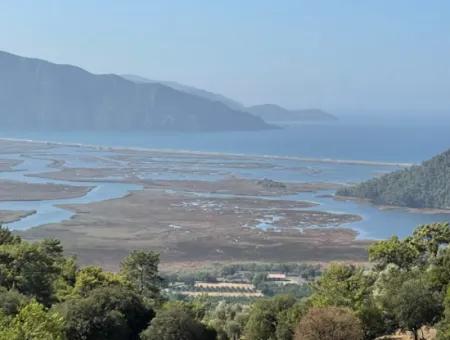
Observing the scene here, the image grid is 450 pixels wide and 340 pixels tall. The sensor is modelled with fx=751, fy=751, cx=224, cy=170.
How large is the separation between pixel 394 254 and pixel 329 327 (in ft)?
23.9

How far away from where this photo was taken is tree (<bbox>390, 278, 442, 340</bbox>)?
1756 cm

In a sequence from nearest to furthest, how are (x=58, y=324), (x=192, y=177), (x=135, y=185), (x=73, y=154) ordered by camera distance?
1. (x=58, y=324)
2. (x=135, y=185)
3. (x=192, y=177)
4. (x=73, y=154)

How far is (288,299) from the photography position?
1884 cm

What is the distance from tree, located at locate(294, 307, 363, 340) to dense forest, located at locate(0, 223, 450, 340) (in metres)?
0.02

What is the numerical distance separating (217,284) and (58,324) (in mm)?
26632

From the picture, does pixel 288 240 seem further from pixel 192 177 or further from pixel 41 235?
pixel 192 177

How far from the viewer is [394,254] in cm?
2188

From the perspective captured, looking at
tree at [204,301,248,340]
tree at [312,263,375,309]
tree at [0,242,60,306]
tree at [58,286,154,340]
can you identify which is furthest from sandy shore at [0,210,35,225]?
tree at [312,263,375,309]

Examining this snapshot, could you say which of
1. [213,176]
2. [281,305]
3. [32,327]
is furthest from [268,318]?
[213,176]

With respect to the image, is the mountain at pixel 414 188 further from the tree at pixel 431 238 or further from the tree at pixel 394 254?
the tree at pixel 394 254

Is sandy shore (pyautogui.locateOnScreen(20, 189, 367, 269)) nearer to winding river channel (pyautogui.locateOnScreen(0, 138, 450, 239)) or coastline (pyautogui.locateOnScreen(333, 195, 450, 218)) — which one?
winding river channel (pyautogui.locateOnScreen(0, 138, 450, 239))

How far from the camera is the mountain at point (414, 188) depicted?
73.5 metres

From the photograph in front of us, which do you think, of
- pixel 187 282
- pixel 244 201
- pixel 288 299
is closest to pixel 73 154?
pixel 244 201

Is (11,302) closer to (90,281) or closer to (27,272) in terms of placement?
(90,281)
